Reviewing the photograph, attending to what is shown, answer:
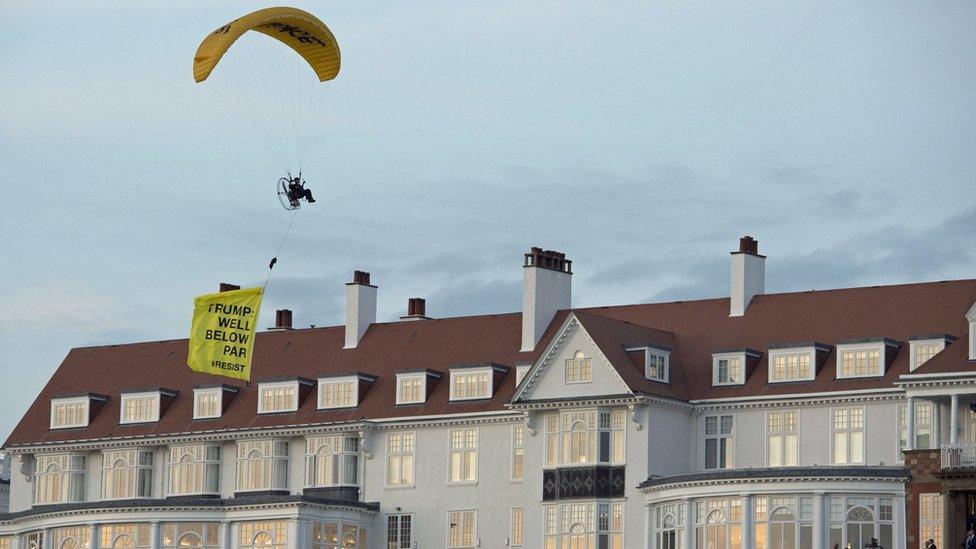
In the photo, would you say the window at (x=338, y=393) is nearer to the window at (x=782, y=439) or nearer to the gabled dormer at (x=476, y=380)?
the gabled dormer at (x=476, y=380)

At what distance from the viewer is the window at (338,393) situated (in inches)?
3615

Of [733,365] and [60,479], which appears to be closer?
[733,365]

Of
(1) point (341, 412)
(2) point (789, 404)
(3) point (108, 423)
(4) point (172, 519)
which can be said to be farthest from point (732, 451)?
(3) point (108, 423)

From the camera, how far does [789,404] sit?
81.1 meters

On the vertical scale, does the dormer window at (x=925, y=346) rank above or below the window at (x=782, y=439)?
above

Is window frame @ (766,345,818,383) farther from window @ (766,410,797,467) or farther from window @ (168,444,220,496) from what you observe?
window @ (168,444,220,496)

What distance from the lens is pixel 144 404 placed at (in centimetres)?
9712

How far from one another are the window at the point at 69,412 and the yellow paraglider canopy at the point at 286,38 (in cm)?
2712

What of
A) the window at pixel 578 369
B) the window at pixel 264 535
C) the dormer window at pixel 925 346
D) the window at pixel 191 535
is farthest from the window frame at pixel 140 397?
the dormer window at pixel 925 346

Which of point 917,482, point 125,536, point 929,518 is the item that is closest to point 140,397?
point 125,536

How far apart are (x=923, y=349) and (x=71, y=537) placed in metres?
A: 35.2

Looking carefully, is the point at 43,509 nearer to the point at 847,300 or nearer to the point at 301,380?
the point at 301,380

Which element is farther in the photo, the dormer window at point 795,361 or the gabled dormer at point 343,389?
the gabled dormer at point 343,389

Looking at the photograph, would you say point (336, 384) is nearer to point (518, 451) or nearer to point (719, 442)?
point (518, 451)
